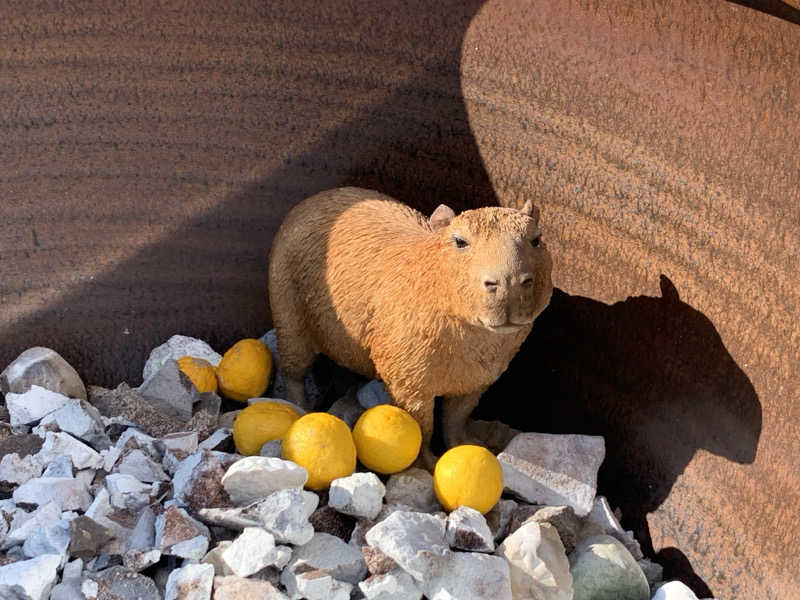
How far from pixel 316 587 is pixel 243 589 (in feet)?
0.50

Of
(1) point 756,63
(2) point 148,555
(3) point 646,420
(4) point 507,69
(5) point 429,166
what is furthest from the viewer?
(5) point 429,166

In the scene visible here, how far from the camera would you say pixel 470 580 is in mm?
Result: 2066

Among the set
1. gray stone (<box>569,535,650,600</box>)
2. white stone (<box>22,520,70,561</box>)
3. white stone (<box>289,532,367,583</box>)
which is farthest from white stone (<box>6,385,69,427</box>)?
gray stone (<box>569,535,650,600</box>)

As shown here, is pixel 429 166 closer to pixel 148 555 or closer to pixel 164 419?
pixel 164 419

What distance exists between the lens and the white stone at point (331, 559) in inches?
82.5

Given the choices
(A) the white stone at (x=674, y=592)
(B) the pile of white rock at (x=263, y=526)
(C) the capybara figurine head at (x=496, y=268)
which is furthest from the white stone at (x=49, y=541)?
(A) the white stone at (x=674, y=592)

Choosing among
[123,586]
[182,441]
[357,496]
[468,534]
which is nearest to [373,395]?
[182,441]

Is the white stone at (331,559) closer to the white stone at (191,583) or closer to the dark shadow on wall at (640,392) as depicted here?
the white stone at (191,583)

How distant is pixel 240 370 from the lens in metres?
2.86

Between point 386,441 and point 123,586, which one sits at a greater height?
point 386,441

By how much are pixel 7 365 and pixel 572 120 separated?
6.22 ft

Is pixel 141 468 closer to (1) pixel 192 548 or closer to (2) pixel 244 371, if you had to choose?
(1) pixel 192 548

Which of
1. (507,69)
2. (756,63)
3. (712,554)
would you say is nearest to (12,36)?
(507,69)

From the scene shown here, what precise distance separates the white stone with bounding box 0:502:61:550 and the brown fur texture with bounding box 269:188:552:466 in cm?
83
